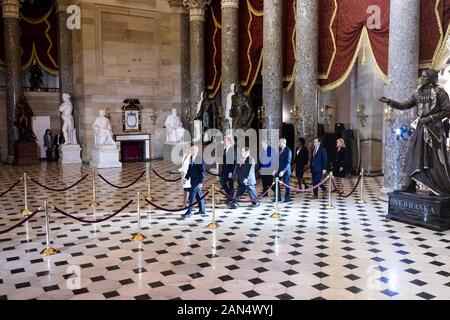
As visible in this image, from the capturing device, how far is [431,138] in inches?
361

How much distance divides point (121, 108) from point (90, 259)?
587 inches

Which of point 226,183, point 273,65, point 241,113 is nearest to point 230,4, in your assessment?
point 273,65

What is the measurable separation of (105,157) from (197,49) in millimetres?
6235

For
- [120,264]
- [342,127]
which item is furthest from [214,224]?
[342,127]

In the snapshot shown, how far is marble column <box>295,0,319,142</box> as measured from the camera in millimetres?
13617

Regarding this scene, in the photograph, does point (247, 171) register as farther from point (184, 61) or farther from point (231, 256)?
point (184, 61)

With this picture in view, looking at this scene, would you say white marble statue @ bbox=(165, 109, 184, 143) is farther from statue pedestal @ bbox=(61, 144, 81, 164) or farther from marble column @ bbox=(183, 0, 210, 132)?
statue pedestal @ bbox=(61, 144, 81, 164)

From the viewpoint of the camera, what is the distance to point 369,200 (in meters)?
11.6

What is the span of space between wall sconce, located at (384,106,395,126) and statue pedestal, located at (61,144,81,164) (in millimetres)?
14419

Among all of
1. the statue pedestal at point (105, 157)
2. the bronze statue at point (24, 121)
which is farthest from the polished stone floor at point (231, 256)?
the bronze statue at point (24, 121)

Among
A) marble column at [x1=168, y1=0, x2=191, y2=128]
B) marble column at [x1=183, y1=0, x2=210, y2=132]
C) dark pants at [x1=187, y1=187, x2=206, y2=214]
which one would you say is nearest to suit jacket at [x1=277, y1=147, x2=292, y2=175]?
dark pants at [x1=187, y1=187, x2=206, y2=214]

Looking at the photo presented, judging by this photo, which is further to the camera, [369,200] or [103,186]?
[103,186]

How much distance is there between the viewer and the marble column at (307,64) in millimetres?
13617

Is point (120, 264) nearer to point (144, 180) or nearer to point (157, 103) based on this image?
point (144, 180)
